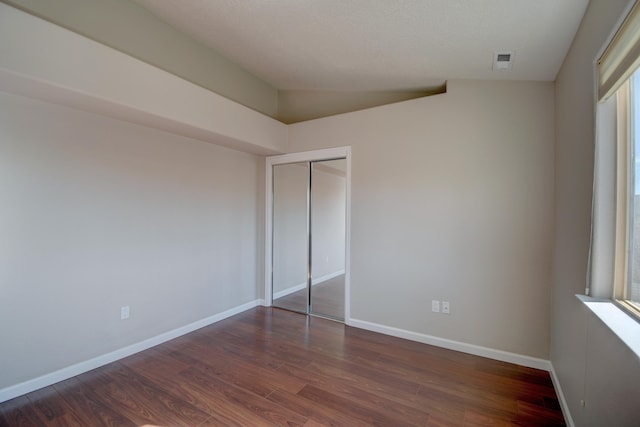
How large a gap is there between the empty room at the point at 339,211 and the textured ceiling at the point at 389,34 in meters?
0.02

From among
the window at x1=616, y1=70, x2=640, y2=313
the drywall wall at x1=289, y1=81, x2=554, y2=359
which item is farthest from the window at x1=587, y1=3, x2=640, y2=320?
the drywall wall at x1=289, y1=81, x2=554, y2=359

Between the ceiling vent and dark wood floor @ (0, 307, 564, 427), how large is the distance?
102 inches

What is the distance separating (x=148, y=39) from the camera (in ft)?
8.43

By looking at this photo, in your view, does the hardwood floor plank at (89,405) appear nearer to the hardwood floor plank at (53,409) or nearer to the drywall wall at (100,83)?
the hardwood floor plank at (53,409)

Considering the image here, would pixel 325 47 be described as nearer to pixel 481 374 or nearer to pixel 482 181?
pixel 482 181

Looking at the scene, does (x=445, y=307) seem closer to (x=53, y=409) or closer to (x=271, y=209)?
(x=271, y=209)

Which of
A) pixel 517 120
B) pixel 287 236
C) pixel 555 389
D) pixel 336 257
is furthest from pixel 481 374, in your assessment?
pixel 287 236

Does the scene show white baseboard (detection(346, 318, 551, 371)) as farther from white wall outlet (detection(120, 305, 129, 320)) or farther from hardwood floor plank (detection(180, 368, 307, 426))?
white wall outlet (detection(120, 305, 129, 320))

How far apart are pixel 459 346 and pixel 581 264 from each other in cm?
151

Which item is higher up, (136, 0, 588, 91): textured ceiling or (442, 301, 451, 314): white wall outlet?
(136, 0, 588, 91): textured ceiling

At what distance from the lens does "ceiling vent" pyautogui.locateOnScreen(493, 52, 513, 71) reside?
2244 millimetres

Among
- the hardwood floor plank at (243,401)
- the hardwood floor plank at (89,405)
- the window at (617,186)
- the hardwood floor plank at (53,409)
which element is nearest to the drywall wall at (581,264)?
the window at (617,186)

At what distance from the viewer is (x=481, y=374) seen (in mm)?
2467

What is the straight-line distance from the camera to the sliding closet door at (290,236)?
4066 mm
